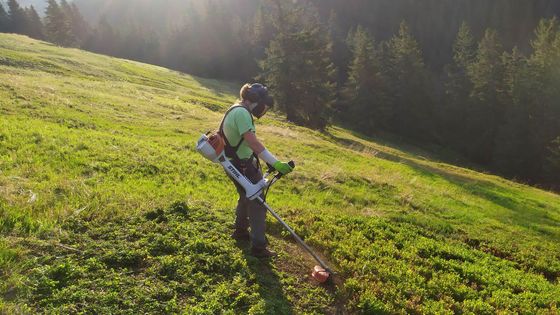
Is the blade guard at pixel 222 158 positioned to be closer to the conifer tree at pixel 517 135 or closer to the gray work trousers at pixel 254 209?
the gray work trousers at pixel 254 209

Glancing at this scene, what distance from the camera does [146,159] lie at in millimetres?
14023

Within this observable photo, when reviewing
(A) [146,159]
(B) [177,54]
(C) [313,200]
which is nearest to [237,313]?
(C) [313,200]

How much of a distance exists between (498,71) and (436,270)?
56.7 m

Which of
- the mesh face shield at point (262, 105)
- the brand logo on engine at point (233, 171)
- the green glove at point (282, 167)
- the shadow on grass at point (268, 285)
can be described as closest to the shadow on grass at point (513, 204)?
the shadow on grass at point (268, 285)

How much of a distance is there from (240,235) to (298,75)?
37.4m

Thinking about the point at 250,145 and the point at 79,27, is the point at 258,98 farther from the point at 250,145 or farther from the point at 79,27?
the point at 79,27

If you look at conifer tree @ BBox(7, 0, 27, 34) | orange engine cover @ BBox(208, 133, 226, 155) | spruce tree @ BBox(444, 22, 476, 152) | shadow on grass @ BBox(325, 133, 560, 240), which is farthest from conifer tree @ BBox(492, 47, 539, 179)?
conifer tree @ BBox(7, 0, 27, 34)

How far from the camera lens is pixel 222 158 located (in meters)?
7.47

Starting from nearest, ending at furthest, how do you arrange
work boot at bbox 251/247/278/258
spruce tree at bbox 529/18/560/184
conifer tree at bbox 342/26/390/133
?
work boot at bbox 251/247/278/258 → spruce tree at bbox 529/18/560/184 → conifer tree at bbox 342/26/390/133

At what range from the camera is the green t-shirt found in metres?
7.11

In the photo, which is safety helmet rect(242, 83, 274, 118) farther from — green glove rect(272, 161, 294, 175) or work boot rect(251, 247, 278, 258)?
work boot rect(251, 247, 278, 258)

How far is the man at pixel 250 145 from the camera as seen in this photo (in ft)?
23.2

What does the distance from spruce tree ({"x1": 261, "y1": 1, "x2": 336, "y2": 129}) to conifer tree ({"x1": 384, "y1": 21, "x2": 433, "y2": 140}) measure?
21.4 m

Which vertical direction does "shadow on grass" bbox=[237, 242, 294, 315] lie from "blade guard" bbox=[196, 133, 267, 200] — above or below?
below
